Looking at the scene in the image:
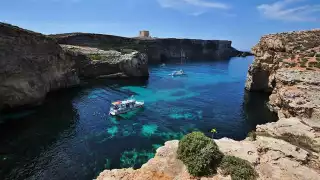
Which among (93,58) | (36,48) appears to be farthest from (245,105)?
(93,58)

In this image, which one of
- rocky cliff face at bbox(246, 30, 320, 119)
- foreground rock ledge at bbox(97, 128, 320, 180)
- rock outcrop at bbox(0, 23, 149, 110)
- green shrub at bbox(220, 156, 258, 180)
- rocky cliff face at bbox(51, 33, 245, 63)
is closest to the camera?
green shrub at bbox(220, 156, 258, 180)

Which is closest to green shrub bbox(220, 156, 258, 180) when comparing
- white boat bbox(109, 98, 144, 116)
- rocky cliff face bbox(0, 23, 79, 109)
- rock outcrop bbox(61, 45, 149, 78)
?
white boat bbox(109, 98, 144, 116)

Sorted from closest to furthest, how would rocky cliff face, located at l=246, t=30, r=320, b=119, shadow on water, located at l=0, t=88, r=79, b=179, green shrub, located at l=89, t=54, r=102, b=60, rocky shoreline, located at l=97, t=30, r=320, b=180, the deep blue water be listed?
1. rocky shoreline, located at l=97, t=30, r=320, b=180
2. shadow on water, located at l=0, t=88, r=79, b=179
3. the deep blue water
4. rocky cliff face, located at l=246, t=30, r=320, b=119
5. green shrub, located at l=89, t=54, r=102, b=60

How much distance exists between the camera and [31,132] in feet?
132

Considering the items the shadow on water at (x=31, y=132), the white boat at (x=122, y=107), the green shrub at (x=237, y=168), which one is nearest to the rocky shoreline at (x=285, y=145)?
the green shrub at (x=237, y=168)

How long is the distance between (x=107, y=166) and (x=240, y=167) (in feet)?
61.4

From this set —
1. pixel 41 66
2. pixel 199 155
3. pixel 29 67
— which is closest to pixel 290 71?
pixel 199 155

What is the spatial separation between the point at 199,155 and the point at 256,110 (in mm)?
41353

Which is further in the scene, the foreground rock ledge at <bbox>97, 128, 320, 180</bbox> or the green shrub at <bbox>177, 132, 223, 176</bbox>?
the green shrub at <bbox>177, 132, 223, 176</bbox>

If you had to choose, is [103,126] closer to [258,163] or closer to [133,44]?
[258,163]

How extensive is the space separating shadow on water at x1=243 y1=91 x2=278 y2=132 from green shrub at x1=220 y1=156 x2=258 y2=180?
87.2 feet

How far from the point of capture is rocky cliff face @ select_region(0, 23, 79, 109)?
47375 millimetres

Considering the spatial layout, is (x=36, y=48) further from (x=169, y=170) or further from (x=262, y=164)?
(x=262, y=164)

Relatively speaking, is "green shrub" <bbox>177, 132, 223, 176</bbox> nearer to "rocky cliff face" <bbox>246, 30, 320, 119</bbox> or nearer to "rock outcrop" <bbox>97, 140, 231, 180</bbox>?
"rock outcrop" <bbox>97, 140, 231, 180</bbox>
